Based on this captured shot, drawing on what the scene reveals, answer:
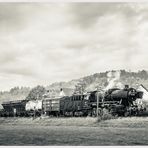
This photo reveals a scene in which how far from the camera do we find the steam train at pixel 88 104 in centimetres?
2738

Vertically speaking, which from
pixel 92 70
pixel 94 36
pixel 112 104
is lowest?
pixel 112 104

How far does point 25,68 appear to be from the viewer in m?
20.7

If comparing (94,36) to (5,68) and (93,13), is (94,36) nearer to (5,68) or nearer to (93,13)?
(93,13)

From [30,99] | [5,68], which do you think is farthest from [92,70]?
[30,99]

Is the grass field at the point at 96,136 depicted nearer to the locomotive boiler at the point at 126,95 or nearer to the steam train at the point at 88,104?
the steam train at the point at 88,104

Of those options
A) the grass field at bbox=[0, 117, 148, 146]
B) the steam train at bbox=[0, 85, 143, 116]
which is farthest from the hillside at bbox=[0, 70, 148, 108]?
the grass field at bbox=[0, 117, 148, 146]

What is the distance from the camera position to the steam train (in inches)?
1078

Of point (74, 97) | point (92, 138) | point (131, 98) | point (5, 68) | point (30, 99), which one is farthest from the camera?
point (30, 99)

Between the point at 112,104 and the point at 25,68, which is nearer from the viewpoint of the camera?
the point at 25,68

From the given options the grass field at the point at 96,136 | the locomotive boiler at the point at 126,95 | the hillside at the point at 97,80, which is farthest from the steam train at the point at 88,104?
the grass field at the point at 96,136

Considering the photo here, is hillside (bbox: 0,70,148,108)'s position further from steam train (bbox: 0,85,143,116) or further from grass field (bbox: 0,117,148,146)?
grass field (bbox: 0,117,148,146)

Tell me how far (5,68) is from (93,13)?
5.66m

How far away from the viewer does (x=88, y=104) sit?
97.4 feet

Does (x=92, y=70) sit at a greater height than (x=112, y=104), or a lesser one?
greater
